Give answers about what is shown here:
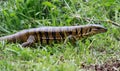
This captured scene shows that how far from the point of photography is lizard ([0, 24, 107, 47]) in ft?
23.1

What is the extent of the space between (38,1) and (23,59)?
2.07 meters

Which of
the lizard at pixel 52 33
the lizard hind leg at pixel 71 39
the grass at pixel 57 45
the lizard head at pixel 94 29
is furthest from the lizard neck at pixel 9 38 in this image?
the lizard head at pixel 94 29

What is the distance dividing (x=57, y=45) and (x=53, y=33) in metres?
0.30

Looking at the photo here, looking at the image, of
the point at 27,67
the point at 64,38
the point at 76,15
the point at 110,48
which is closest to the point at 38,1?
the point at 76,15

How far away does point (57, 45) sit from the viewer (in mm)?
6887

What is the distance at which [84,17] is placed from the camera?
25.5ft

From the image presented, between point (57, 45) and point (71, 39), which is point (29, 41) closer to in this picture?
point (57, 45)

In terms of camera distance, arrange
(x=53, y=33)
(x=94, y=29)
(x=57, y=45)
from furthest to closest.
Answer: (x=53, y=33) < (x=94, y=29) < (x=57, y=45)

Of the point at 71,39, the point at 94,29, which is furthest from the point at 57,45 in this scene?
the point at 94,29

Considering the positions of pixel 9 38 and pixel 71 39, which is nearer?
pixel 71 39

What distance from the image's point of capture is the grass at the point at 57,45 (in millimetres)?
5934

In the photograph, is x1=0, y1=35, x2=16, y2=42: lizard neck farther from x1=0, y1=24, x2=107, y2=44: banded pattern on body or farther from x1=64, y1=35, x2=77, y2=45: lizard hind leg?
x1=64, y1=35, x2=77, y2=45: lizard hind leg

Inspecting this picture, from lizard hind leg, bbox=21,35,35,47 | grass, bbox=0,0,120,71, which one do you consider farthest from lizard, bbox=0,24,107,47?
grass, bbox=0,0,120,71

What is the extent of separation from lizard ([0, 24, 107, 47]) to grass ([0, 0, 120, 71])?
14 cm
